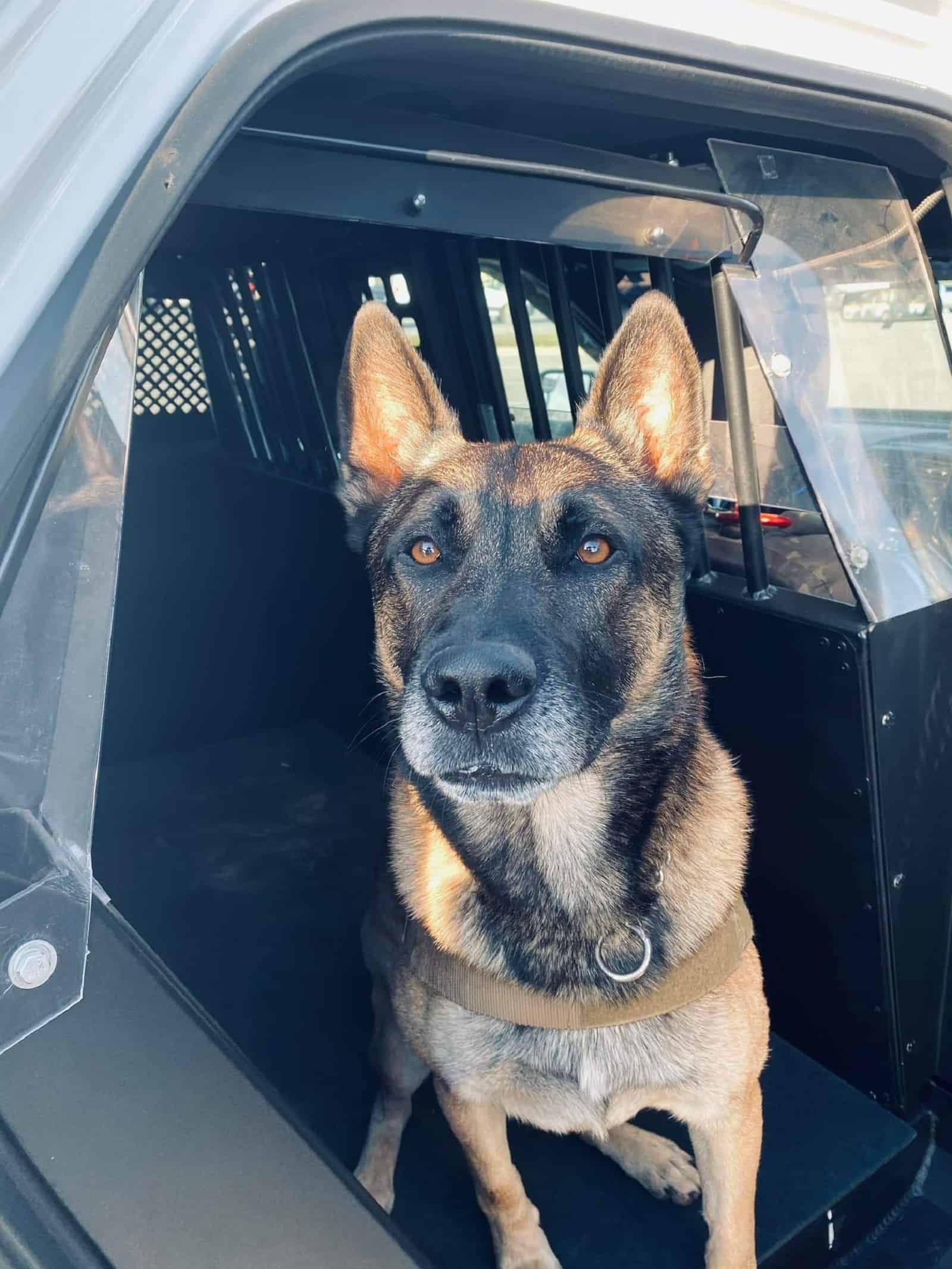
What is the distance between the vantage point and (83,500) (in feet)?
3.52

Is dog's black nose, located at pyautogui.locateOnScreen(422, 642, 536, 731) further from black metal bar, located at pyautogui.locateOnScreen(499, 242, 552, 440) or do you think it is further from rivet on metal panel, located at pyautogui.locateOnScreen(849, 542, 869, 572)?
black metal bar, located at pyautogui.locateOnScreen(499, 242, 552, 440)

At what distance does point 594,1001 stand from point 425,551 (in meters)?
0.94

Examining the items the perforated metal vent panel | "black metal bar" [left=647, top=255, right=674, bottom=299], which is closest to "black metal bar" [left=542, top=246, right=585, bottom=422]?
"black metal bar" [left=647, top=255, right=674, bottom=299]

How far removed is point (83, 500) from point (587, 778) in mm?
1123

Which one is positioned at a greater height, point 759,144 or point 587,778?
point 759,144

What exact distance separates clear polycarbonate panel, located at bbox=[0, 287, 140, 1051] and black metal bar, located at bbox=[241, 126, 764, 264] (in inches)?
13.6

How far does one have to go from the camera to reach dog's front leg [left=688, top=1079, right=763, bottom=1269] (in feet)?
5.80

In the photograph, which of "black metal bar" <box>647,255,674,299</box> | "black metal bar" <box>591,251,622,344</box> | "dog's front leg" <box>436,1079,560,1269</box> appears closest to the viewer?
"dog's front leg" <box>436,1079,560,1269</box>

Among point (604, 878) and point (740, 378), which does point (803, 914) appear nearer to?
point (604, 878)

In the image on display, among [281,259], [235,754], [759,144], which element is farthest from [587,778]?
[235,754]

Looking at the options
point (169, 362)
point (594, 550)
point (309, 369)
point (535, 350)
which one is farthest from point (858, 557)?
point (169, 362)

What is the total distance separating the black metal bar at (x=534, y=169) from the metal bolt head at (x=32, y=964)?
3.29ft

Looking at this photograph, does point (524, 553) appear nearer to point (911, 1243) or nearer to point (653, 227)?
point (653, 227)

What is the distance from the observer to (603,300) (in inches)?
96.5
